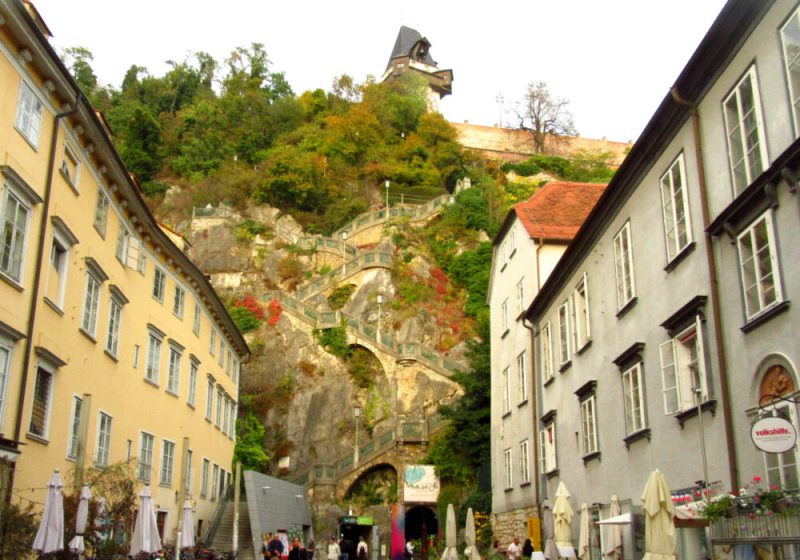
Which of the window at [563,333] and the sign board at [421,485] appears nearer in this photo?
the window at [563,333]

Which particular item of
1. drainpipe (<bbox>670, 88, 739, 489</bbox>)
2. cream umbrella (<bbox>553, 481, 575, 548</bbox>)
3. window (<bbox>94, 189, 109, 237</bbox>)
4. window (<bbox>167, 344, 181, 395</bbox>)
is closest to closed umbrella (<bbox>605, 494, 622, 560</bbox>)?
cream umbrella (<bbox>553, 481, 575, 548</bbox>)

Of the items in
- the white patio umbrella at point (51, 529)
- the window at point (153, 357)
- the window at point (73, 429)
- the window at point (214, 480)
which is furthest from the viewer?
the window at point (214, 480)

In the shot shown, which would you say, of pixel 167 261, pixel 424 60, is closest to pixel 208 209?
pixel 167 261

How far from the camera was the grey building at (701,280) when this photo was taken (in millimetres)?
10523

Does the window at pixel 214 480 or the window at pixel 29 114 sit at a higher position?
the window at pixel 29 114

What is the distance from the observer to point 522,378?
26578 mm

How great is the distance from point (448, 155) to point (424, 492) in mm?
37989

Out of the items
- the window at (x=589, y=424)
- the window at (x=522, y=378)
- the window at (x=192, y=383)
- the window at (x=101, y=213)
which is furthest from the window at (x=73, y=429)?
the window at (x=522, y=378)

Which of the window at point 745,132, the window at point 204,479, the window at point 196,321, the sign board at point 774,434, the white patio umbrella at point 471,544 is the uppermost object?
the window at point 196,321

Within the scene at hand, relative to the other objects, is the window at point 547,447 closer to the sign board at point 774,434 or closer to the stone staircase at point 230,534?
the stone staircase at point 230,534

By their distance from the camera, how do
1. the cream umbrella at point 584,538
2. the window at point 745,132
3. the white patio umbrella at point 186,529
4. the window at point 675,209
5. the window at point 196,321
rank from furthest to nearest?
the window at point 196,321, the white patio umbrella at point 186,529, the cream umbrella at point 584,538, the window at point 675,209, the window at point 745,132

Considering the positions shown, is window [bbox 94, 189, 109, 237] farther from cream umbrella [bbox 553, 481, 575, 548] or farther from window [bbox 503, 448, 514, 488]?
window [bbox 503, 448, 514, 488]

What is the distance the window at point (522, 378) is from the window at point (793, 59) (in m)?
16.5

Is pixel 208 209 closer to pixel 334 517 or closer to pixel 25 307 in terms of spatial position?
pixel 334 517
